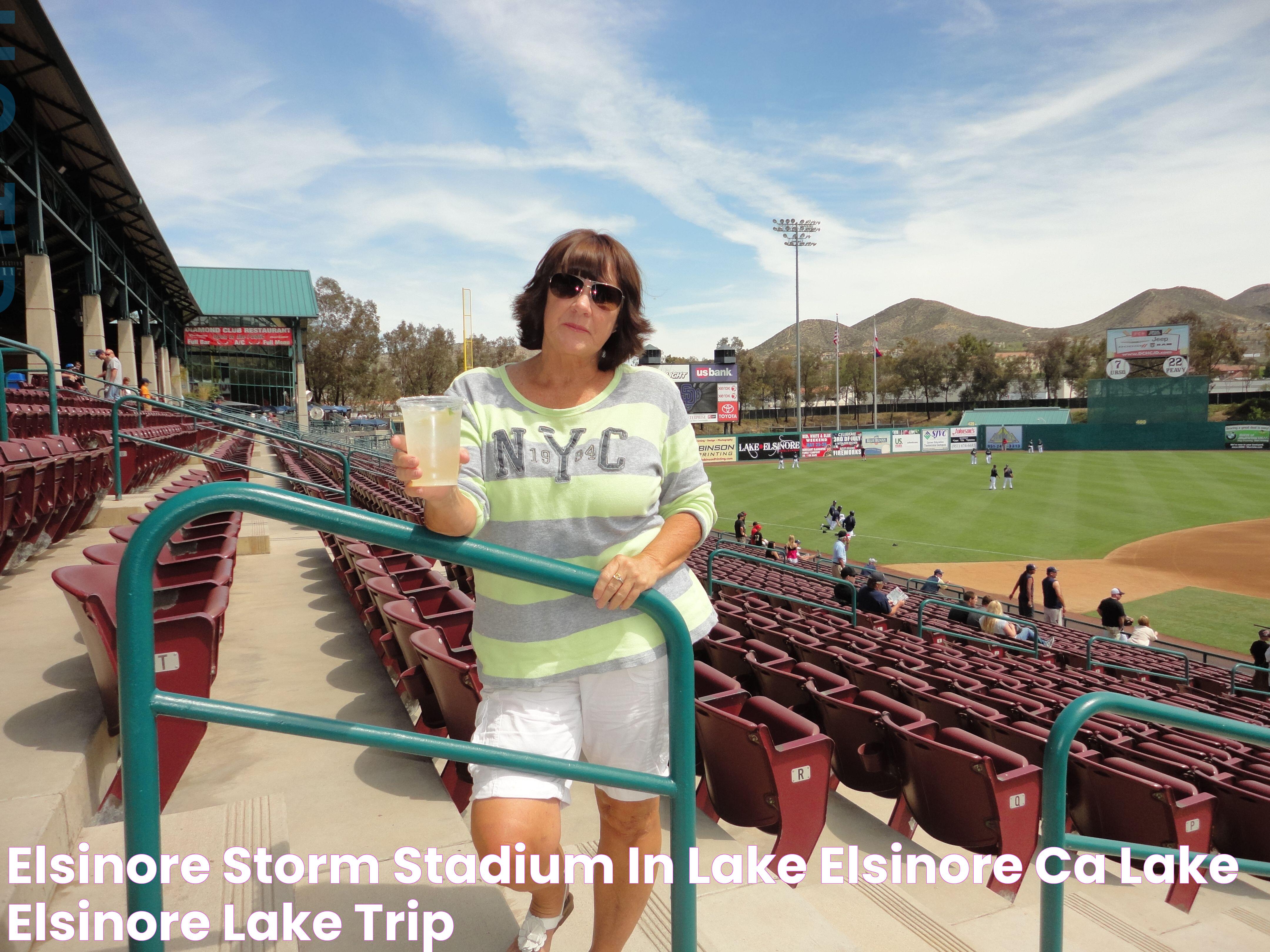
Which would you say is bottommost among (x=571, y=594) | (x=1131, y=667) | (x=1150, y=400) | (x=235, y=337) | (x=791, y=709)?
(x=1131, y=667)

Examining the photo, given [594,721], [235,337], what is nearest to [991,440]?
[235,337]

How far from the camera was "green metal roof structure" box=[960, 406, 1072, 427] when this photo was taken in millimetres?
80062

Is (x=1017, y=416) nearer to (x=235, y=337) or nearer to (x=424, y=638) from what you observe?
(x=235, y=337)

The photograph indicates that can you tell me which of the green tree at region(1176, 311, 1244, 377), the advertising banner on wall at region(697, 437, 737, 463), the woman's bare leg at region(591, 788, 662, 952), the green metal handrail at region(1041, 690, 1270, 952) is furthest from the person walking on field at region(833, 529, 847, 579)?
the green tree at region(1176, 311, 1244, 377)

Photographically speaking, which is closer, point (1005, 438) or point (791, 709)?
point (791, 709)

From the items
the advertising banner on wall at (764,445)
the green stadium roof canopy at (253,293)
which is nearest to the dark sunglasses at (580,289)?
the green stadium roof canopy at (253,293)

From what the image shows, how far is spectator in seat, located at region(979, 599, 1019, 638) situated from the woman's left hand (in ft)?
34.9

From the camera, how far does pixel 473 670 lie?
252cm

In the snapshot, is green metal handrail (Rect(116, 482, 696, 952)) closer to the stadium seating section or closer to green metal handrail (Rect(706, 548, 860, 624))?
the stadium seating section

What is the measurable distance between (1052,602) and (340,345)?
51.8m

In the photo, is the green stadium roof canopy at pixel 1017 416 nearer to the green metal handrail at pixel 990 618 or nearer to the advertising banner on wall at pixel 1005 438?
the advertising banner on wall at pixel 1005 438

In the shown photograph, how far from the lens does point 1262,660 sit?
38.9 feet

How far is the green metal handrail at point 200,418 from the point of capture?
5406mm

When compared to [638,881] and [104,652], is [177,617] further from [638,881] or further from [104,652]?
[638,881]
